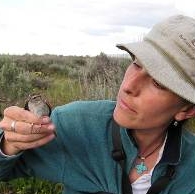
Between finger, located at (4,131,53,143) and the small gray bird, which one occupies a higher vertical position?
the small gray bird

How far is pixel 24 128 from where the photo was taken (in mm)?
2547

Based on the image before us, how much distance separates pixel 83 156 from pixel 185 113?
0.61 meters

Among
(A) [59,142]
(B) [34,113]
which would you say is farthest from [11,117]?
(A) [59,142]

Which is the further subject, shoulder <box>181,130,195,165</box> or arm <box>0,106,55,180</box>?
shoulder <box>181,130,195,165</box>

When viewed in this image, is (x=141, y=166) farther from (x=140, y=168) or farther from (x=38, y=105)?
(x=38, y=105)

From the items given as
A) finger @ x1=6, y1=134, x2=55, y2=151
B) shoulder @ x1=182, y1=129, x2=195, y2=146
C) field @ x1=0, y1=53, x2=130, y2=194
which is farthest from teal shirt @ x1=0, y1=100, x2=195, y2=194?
field @ x1=0, y1=53, x2=130, y2=194

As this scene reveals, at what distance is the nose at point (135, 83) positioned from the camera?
9.45ft

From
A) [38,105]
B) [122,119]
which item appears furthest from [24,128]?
[122,119]

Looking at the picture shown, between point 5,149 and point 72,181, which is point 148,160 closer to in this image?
point 72,181

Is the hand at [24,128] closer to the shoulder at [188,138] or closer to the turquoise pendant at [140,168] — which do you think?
the turquoise pendant at [140,168]

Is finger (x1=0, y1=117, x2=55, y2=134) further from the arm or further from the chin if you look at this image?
the chin

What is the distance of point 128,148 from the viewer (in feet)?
10.4

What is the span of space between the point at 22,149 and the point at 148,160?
2.99 ft

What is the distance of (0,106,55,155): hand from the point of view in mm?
2547
